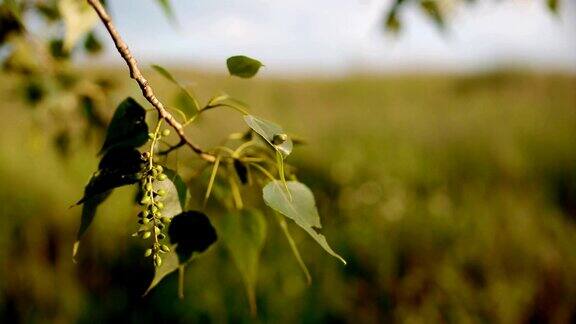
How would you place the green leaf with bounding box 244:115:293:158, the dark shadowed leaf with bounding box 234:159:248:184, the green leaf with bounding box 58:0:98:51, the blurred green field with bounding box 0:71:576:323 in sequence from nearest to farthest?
1. the green leaf with bounding box 244:115:293:158
2. the dark shadowed leaf with bounding box 234:159:248:184
3. the green leaf with bounding box 58:0:98:51
4. the blurred green field with bounding box 0:71:576:323

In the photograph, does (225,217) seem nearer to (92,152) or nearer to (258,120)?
(258,120)

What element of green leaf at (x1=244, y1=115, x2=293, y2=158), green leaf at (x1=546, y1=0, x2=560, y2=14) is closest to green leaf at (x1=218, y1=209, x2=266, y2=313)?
green leaf at (x1=244, y1=115, x2=293, y2=158)


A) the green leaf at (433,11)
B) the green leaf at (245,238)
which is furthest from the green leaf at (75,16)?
the green leaf at (433,11)

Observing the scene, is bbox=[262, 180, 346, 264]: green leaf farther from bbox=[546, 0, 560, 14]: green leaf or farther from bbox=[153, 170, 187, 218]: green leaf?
bbox=[546, 0, 560, 14]: green leaf

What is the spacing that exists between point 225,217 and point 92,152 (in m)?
2.51

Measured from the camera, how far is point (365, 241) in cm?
195

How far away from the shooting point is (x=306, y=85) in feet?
20.7

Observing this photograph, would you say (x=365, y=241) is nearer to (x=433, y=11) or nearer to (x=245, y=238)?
(x=433, y=11)

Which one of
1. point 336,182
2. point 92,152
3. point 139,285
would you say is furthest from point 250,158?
point 92,152

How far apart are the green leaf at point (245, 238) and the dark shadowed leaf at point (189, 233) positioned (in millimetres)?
51

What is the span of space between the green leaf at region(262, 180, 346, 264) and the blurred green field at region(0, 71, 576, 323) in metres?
0.11

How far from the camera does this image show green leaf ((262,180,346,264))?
0.27 meters

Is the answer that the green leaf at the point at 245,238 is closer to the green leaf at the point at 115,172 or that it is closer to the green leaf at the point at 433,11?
the green leaf at the point at 115,172

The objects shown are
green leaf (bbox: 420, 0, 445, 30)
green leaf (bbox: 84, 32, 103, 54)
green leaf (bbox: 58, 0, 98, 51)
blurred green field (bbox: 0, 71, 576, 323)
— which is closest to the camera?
green leaf (bbox: 58, 0, 98, 51)
